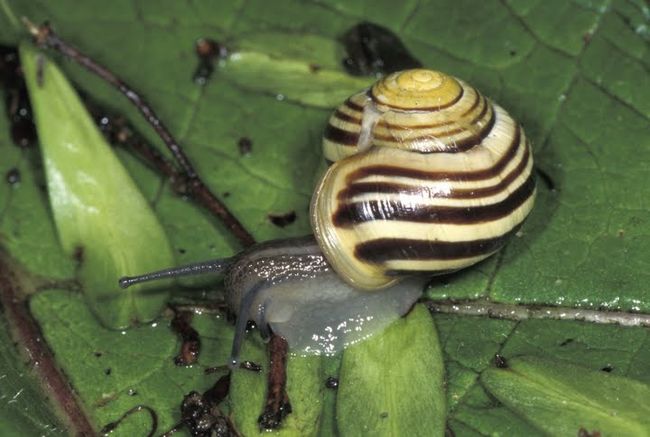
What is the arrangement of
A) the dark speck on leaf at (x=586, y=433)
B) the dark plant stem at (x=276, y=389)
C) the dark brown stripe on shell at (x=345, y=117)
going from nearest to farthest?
the dark speck on leaf at (x=586, y=433) → the dark plant stem at (x=276, y=389) → the dark brown stripe on shell at (x=345, y=117)

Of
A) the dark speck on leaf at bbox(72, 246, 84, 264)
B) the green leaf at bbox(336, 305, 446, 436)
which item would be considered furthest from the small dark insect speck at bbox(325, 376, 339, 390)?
the dark speck on leaf at bbox(72, 246, 84, 264)

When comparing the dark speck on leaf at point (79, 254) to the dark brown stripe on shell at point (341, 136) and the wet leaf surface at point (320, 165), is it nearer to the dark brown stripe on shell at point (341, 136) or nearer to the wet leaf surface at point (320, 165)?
the wet leaf surface at point (320, 165)

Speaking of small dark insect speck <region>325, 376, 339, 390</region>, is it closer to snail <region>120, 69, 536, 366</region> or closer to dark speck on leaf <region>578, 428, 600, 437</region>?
snail <region>120, 69, 536, 366</region>

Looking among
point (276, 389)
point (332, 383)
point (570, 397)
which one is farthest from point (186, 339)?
point (570, 397)

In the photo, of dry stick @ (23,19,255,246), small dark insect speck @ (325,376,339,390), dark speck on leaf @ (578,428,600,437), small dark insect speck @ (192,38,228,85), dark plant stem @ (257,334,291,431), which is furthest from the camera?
small dark insect speck @ (192,38,228,85)

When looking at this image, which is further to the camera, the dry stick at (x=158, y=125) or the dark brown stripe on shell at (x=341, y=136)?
the dry stick at (x=158, y=125)

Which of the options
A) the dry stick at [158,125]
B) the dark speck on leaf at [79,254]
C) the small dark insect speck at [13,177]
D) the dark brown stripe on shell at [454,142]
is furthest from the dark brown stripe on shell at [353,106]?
the small dark insect speck at [13,177]
